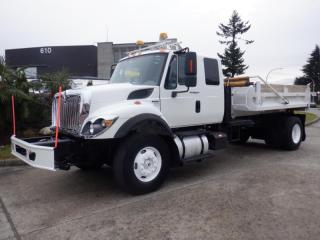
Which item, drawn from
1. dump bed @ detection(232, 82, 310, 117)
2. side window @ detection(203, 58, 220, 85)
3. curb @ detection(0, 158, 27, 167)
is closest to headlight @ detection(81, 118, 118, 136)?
side window @ detection(203, 58, 220, 85)

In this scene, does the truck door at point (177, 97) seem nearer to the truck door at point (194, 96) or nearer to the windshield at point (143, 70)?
the truck door at point (194, 96)

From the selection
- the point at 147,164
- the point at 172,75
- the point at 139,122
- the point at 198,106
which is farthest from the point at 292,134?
the point at 139,122

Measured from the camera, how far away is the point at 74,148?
16.6 feet

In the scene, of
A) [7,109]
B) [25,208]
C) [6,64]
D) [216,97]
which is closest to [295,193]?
[216,97]

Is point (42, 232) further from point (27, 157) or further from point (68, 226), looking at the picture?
point (27, 157)

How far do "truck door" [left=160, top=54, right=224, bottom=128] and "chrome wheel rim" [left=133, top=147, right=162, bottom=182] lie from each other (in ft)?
2.69

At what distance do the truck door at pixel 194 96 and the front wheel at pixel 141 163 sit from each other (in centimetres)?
74

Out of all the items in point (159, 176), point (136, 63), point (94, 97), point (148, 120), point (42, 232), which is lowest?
point (42, 232)

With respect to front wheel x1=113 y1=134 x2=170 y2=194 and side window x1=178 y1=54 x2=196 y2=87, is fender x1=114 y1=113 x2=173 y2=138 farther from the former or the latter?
side window x1=178 y1=54 x2=196 y2=87

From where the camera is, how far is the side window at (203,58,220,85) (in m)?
6.64

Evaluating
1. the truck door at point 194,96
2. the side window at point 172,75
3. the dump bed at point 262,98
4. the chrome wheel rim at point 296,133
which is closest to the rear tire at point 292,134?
the chrome wheel rim at point 296,133

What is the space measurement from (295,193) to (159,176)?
2112mm

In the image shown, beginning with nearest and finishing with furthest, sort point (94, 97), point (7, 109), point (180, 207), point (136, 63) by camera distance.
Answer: point (180, 207)
point (94, 97)
point (136, 63)
point (7, 109)

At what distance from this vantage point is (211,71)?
22.1ft
